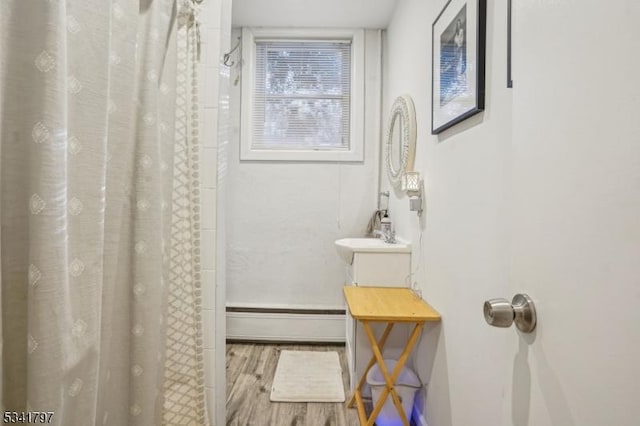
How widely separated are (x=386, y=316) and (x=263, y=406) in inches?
39.4

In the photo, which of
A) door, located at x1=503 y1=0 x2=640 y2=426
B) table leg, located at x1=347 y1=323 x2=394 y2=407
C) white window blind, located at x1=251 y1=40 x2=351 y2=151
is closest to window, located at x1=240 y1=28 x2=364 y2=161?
white window blind, located at x1=251 y1=40 x2=351 y2=151

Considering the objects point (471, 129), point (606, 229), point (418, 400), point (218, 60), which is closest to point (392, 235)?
point (418, 400)

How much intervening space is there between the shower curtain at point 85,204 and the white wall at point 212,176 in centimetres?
31

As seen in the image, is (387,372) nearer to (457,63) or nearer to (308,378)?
(308,378)

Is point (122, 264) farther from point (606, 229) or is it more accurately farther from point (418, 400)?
point (418, 400)

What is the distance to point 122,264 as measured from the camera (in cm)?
94

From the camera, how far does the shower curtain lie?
0.59 m

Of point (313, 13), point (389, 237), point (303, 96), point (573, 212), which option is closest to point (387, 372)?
point (389, 237)

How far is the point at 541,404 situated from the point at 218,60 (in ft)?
5.11

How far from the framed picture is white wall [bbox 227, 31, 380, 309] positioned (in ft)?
4.26

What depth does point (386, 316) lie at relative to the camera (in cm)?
154

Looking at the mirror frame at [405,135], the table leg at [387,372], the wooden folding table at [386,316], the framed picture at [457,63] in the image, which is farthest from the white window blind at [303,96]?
the table leg at [387,372]

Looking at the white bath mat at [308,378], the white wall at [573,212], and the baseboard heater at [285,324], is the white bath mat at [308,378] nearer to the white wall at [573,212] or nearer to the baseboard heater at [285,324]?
the baseboard heater at [285,324]

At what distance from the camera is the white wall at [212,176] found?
1443 millimetres
